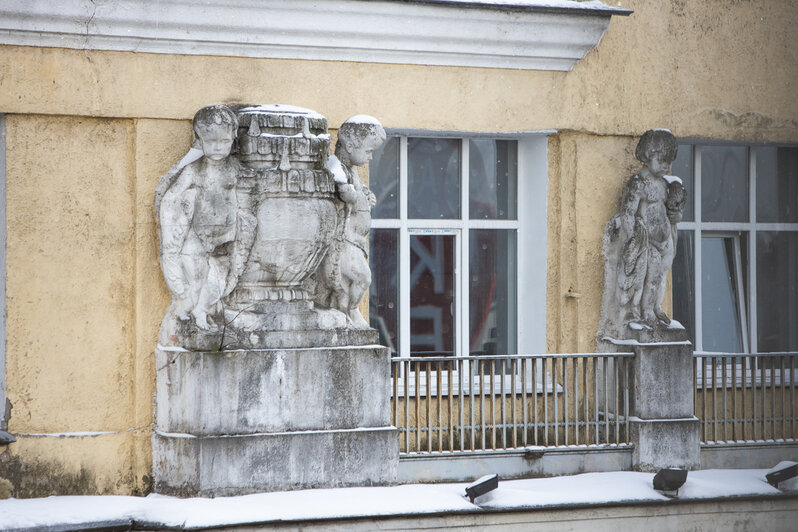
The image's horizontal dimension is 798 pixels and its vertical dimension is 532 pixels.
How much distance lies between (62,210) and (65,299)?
671 millimetres

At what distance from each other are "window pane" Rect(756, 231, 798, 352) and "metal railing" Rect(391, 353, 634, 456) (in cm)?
214

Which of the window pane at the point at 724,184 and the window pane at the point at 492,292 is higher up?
the window pane at the point at 724,184

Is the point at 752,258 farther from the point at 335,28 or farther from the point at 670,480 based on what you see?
the point at 335,28

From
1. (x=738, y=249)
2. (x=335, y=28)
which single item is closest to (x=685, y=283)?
(x=738, y=249)

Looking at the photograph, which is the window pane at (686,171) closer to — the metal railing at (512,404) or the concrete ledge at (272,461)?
the metal railing at (512,404)

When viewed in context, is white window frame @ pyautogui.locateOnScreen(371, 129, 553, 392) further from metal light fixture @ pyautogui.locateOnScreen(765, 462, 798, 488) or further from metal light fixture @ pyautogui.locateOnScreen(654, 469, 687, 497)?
metal light fixture @ pyautogui.locateOnScreen(765, 462, 798, 488)

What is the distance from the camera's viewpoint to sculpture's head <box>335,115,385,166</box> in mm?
9539

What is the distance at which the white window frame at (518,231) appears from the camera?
35.7 feet

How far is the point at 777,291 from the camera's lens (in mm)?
12188

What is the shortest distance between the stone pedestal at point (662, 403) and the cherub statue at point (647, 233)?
24cm

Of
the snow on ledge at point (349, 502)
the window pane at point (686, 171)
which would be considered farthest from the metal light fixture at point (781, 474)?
the window pane at point (686, 171)

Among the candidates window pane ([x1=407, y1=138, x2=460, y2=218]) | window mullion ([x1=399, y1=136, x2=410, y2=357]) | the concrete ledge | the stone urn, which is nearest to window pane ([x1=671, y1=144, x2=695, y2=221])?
window pane ([x1=407, y1=138, x2=460, y2=218])

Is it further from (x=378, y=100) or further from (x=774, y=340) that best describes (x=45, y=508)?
(x=774, y=340)

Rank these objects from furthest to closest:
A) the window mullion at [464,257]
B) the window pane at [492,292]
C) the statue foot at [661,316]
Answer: the window pane at [492,292] → the window mullion at [464,257] → the statue foot at [661,316]
